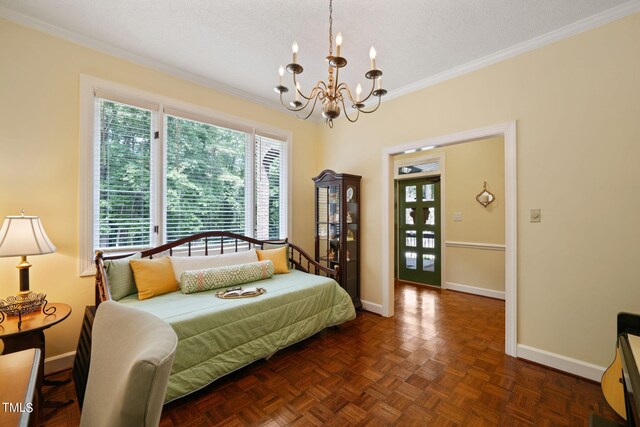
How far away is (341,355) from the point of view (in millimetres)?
2398

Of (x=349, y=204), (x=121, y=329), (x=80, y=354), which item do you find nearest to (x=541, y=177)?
(x=349, y=204)

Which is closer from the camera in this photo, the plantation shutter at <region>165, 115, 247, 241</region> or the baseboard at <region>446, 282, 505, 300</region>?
the plantation shutter at <region>165, 115, 247, 241</region>

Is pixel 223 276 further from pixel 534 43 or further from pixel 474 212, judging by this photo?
pixel 474 212

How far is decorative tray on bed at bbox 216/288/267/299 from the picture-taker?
2.24 meters

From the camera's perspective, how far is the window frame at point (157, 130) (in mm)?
2246

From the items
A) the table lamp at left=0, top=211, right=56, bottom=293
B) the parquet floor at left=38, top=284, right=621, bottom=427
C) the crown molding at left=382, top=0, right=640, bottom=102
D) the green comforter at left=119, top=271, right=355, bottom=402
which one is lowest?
the parquet floor at left=38, top=284, right=621, bottom=427

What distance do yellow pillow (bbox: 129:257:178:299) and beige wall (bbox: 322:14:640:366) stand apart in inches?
120

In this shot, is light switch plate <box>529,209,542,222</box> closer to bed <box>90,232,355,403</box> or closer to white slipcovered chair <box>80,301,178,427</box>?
bed <box>90,232,355,403</box>

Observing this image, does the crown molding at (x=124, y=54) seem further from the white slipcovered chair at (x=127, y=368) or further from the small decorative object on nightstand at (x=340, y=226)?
the white slipcovered chair at (x=127, y=368)

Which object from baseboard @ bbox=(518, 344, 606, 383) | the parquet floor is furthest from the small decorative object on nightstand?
baseboard @ bbox=(518, 344, 606, 383)

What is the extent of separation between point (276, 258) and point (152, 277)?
124cm

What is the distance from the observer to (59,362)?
2.13 m

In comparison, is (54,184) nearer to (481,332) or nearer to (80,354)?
(80,354)

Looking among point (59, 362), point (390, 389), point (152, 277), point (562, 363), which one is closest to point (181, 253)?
point (152, 277)
